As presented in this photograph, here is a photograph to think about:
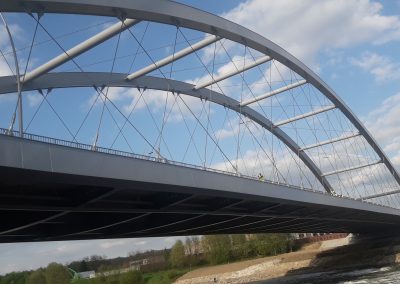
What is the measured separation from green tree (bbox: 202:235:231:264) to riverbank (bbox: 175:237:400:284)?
7023 millimetres

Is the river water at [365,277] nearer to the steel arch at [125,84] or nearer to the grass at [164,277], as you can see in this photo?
the steel arch at [125,84]

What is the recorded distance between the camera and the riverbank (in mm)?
52344

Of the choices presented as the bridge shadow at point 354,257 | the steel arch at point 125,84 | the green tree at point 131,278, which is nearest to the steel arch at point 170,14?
the steel arch at point 125,84

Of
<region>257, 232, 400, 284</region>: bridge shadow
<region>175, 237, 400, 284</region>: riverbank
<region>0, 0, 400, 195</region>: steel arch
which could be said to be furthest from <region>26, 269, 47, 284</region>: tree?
<region>0, 0, 400, 195</region>: steel arch

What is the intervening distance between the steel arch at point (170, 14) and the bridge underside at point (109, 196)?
4966mm

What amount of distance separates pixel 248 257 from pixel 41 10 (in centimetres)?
6605

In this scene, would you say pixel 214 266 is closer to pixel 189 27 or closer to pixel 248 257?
pixel 248 257

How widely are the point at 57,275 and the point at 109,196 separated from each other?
67041 millimetres

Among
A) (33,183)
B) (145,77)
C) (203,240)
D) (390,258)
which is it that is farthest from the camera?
(203,240)

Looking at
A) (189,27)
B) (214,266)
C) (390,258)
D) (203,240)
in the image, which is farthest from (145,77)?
(203,240)

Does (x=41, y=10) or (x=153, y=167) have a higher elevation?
(x=41, y=10)

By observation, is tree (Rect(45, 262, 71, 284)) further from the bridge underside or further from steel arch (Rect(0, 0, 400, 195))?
steel arch (Rect(0, 0, 400, 195))

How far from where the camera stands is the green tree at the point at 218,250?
7669 cm

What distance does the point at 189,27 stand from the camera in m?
21.9
